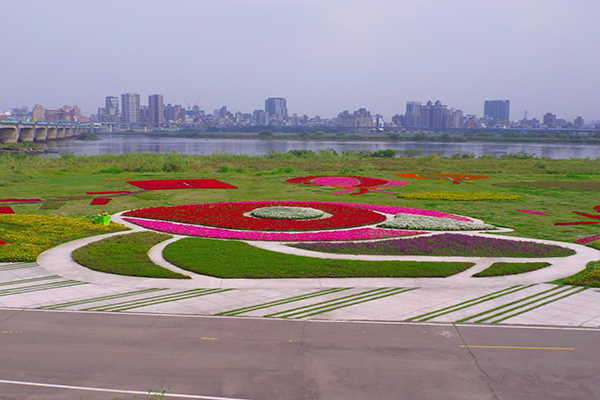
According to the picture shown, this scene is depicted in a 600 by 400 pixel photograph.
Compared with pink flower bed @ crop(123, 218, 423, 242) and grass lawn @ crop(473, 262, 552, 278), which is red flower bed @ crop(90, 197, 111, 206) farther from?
grass lawn @ crop(473, 262, 552, 278)

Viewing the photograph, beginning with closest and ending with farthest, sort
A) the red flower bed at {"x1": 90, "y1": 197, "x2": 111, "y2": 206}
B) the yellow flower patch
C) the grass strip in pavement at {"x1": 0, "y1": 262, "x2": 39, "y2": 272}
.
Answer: the grass strip in pavement at {"x1": 0, "y1": 262, "x2": 39, "y2": 272} < the yellow flower patch < the red flower bed at {"x1": 90, "y1": 197, "x2": 111, "y2": 206}

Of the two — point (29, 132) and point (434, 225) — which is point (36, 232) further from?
point (29, 132)

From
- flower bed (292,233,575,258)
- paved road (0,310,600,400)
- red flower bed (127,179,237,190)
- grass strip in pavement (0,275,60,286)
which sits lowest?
paved road (0,310,600,400)

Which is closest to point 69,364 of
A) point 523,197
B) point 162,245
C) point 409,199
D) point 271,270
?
point 271,270

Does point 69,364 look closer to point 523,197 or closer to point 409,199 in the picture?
point 409,199

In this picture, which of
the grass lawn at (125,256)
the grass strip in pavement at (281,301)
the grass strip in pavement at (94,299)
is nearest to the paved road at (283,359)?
the grass strip in pavement at (94,299)

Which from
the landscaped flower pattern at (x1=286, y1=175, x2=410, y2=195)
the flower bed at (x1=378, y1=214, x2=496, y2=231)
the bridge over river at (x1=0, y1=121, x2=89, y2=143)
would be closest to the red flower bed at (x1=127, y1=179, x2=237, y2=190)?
the landscaped flower pattern at (x1=286, y1=175, x2=410, y2=195)

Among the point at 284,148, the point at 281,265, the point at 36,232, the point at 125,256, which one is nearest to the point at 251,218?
the point at 125,256
